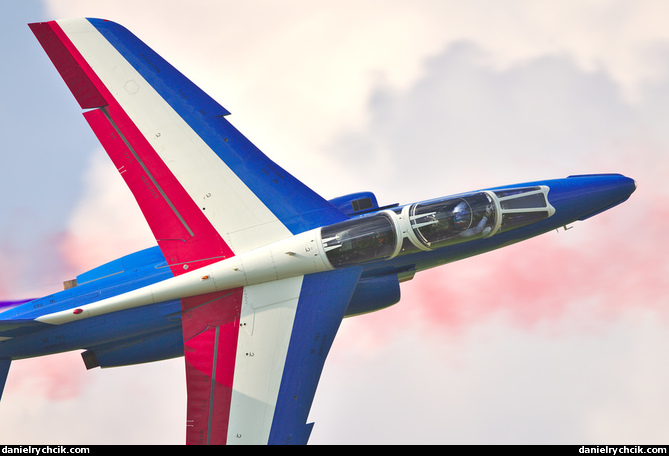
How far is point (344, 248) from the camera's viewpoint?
1438 centimetres

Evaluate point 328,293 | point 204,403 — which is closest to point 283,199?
point 328,293

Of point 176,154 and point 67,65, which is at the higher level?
point 67,65

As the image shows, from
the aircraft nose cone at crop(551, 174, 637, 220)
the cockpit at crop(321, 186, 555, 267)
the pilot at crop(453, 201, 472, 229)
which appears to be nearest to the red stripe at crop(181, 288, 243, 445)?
the cockpit at crop(321, 186, 555, 267)

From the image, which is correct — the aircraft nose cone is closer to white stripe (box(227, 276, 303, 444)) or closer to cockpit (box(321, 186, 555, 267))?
cockpit (box(321, 186, 555, 267))

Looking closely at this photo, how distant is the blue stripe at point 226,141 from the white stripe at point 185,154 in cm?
14

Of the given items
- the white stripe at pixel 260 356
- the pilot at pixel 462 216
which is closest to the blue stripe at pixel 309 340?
the white stripe at pixel 260 356

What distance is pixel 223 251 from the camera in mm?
14711

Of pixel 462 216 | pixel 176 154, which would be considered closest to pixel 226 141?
pixel 176 154

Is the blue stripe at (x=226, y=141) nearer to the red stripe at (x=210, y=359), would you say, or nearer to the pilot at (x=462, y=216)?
the red stripe at (x=210, y=359)

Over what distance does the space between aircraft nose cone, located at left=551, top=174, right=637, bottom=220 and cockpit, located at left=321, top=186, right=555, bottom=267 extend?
65.4 inches

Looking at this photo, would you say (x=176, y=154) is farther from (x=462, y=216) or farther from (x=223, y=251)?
(x=462, y=216)

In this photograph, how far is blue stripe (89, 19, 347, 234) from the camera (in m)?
15.1

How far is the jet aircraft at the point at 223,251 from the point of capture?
14.4 metres

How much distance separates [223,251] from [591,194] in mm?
8557
